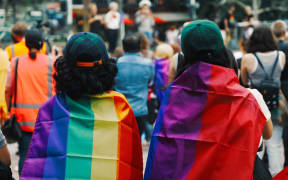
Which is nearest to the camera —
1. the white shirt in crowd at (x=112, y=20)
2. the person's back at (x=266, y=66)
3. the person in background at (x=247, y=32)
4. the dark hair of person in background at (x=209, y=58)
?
the dark hair of person in background at (x=209, y=58)

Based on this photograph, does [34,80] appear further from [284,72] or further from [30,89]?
[284,72]

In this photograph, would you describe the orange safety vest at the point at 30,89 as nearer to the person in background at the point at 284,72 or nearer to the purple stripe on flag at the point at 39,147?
the purple stripe on flag at the point at 39,147

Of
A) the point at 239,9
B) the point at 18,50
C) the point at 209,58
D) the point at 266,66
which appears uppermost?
the point at 209,58

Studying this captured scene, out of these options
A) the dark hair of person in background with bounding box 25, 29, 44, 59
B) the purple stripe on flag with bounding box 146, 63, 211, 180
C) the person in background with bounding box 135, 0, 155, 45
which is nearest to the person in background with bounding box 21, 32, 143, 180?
the purple stripe on flag with bounding box 146, 63, 211, 180

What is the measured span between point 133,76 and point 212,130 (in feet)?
11.1

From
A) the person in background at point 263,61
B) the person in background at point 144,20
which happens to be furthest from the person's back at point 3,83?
the person in background at point 144,20

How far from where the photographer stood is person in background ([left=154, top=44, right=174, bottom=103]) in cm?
809

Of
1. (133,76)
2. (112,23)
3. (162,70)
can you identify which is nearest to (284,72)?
(133,76)

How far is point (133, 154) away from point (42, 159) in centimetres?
57

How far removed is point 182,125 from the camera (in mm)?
2949

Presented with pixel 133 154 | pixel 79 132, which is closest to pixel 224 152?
pixel 133 154

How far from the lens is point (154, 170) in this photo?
3.03m

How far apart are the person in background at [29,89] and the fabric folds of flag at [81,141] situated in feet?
7.33

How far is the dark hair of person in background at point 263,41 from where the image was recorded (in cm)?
551
